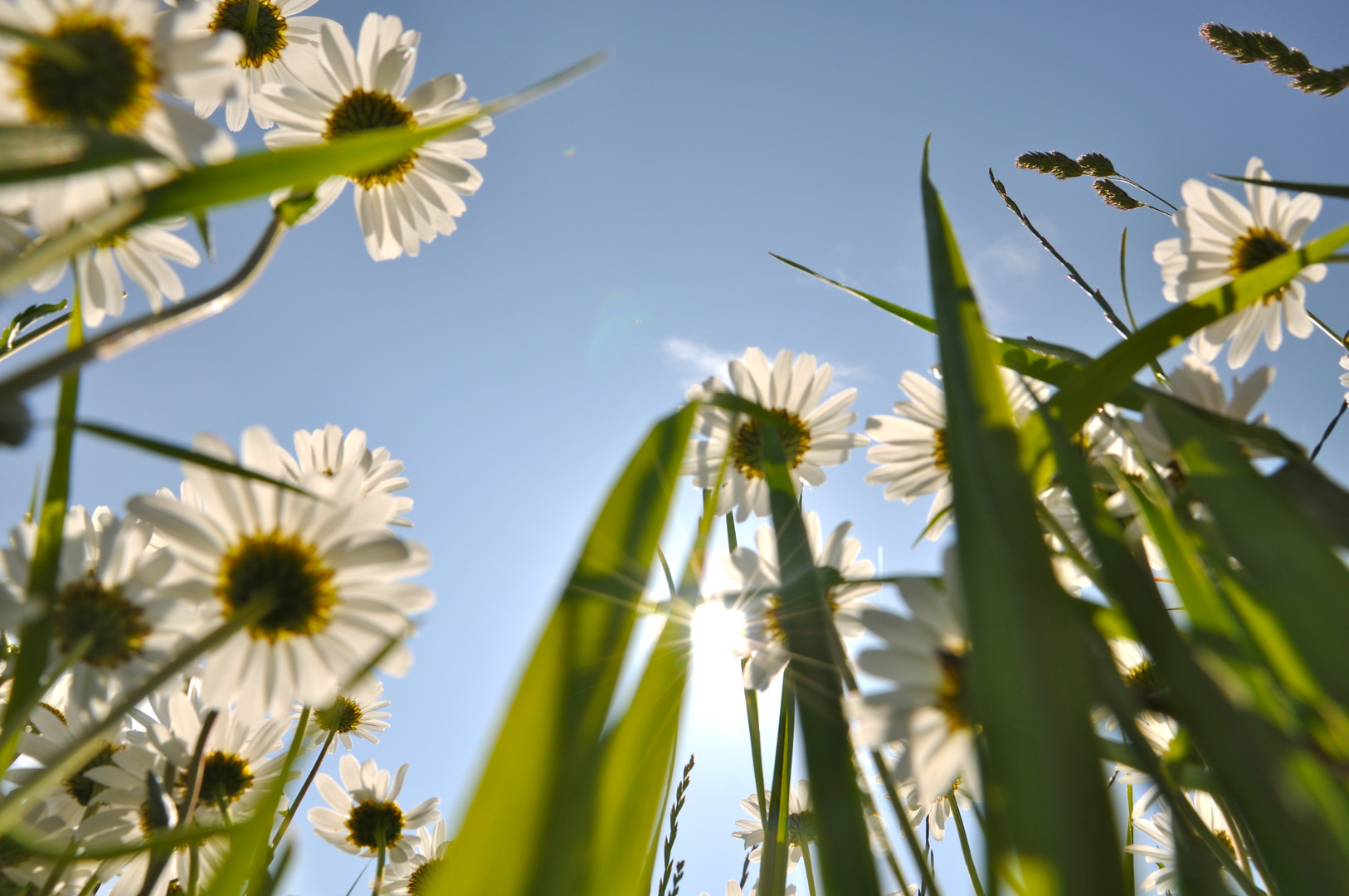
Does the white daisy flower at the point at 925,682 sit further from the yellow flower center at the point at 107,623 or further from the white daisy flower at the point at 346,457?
the white daisy flower at the point at 346,457

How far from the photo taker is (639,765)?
323mm

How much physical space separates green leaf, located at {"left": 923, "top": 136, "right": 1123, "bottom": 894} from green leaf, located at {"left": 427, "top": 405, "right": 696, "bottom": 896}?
132 millimetres

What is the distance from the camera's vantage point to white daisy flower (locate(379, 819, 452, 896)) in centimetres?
90

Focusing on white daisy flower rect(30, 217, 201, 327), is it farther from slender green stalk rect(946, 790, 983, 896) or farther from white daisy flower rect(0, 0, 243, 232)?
slender green stalk rect(946, 790, 983, 896)

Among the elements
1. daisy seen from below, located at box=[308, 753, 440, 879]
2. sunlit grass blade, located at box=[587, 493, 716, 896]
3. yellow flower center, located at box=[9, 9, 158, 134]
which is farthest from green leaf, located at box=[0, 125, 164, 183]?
daisy seen from below, located at box=[308, 753, 440, 879]

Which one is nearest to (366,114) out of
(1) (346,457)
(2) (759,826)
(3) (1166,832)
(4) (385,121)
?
(4) (385,121)

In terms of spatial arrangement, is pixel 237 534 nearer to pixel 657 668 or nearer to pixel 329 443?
pixel 657 668

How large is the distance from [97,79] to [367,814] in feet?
2.85

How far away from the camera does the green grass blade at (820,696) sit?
0.84ft

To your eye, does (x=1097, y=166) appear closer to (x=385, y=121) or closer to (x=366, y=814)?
(x=385, y=121)

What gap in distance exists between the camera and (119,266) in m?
0.50

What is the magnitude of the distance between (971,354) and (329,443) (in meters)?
0.72

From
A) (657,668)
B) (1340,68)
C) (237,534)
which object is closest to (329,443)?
(237,534)

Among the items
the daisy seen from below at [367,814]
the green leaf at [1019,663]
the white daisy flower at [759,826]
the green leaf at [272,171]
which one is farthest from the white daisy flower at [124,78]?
the white daisy flower at [759,826]
